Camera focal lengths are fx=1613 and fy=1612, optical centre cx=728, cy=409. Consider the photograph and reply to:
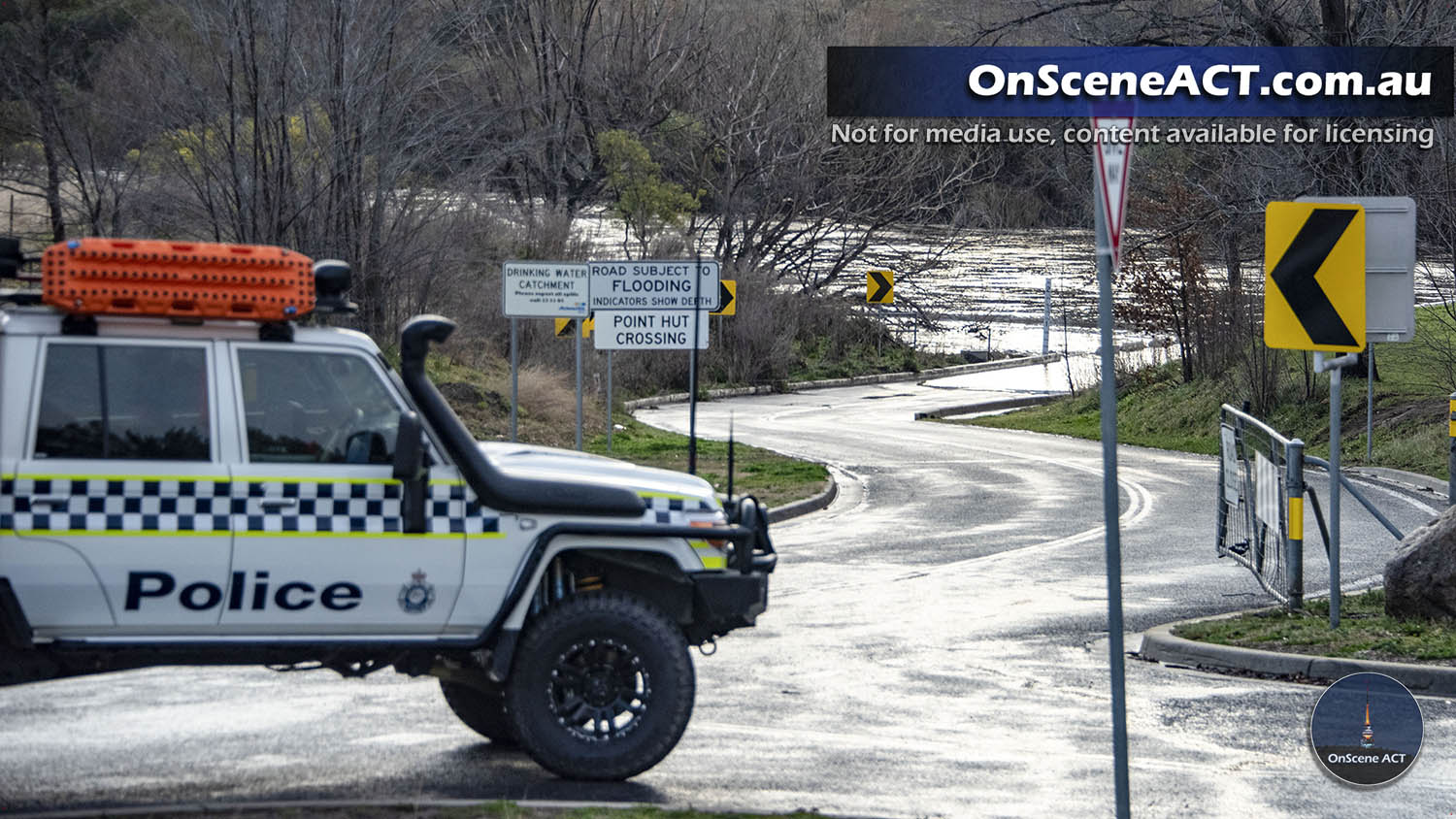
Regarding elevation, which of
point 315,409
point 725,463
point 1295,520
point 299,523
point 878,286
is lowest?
point 725,463

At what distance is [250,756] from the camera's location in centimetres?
754

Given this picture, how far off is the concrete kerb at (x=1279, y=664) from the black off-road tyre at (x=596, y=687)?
4778mm

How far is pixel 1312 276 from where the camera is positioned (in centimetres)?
1111

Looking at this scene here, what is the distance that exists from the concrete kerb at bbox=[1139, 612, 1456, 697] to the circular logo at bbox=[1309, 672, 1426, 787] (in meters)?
0.16

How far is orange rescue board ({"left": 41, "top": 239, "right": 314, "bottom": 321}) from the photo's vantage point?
648 cm

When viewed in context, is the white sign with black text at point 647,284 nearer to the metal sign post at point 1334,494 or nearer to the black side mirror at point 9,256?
the metal sign post at point 1334,494

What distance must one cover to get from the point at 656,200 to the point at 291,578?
134ft

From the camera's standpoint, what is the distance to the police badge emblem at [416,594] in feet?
22.8

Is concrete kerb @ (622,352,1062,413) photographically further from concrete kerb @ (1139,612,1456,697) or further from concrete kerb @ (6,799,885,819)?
concrete kerb @ (6,799,885,819)

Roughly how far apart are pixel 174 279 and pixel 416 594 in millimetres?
1658

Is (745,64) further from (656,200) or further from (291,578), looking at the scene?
(291,578)

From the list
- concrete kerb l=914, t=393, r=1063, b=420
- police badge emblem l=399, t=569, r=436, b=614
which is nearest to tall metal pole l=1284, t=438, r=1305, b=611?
police badge emblem l=399, t=569, r=436, b=614

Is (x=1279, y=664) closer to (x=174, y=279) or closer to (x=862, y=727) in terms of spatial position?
(x=862, y=727)

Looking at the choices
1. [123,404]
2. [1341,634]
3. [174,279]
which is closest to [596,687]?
[123,404]
